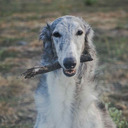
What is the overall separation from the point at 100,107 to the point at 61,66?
2.50ft

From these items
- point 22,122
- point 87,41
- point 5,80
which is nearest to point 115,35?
point 5,80

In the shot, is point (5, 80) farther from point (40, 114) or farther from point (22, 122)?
point (40, 114)

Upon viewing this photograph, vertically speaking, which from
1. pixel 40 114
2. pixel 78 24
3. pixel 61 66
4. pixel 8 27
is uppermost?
pixel 78 24

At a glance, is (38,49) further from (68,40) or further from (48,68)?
(68,40)

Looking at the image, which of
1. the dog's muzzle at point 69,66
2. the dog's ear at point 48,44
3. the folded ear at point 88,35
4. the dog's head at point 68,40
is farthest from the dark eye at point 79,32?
the dog's muzzle at point 69,66

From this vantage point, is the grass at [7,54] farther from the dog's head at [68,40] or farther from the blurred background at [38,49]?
the dog's head at [68,40]

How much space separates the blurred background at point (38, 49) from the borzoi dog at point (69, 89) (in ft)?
1.20

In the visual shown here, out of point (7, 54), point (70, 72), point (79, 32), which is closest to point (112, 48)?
point (7, 54)

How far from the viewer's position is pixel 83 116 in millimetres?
4738

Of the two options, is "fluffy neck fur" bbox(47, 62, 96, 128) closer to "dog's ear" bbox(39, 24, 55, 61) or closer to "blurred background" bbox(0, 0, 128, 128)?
"dog's ear" bbox(39, 24, 55, 61)

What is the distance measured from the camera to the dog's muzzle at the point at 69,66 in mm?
4305

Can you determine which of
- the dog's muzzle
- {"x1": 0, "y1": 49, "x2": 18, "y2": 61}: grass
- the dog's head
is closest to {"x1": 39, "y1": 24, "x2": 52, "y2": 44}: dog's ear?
the dog's head

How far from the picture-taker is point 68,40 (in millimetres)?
4570

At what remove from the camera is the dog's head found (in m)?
4.38
